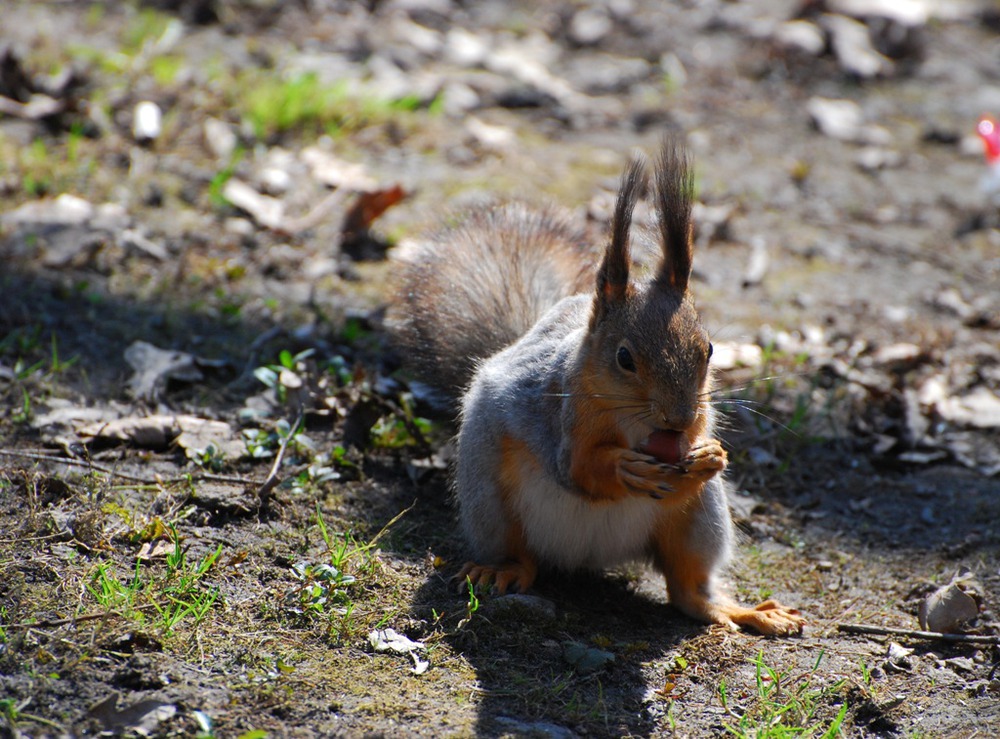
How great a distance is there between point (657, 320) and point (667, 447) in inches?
9.3

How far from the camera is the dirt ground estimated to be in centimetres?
184

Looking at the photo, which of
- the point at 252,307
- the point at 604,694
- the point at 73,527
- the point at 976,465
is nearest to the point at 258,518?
the point at 73,527

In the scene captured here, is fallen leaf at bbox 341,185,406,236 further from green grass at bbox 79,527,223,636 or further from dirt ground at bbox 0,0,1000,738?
green grass at bbox 79,527,223,636

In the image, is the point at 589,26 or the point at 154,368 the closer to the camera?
the point at 154,368

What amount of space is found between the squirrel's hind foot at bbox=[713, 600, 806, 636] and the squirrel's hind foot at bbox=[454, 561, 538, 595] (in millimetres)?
405

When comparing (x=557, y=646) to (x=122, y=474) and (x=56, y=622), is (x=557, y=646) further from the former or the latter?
(x=122, y=474)

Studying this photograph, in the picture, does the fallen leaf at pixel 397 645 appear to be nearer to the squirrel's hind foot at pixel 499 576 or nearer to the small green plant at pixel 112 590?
the squirrel's hind foot at pixel 499 576

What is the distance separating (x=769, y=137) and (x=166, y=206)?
8.84 feet

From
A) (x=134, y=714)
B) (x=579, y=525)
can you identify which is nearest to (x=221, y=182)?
(x=579, y=525)

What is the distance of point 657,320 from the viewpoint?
6.37ft

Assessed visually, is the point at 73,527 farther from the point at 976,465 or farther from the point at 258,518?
the point at 976,465

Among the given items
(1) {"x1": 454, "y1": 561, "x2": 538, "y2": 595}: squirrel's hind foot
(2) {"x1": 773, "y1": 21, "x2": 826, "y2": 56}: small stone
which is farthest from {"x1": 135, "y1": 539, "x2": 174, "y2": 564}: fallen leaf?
(2) {"x1": 773, "y1": 21, "x2": 826, "y2": 56}: small stone

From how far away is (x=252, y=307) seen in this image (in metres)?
3.14

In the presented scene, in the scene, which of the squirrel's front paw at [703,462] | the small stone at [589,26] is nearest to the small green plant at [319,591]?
the squirrel's front paw at [703,462]
